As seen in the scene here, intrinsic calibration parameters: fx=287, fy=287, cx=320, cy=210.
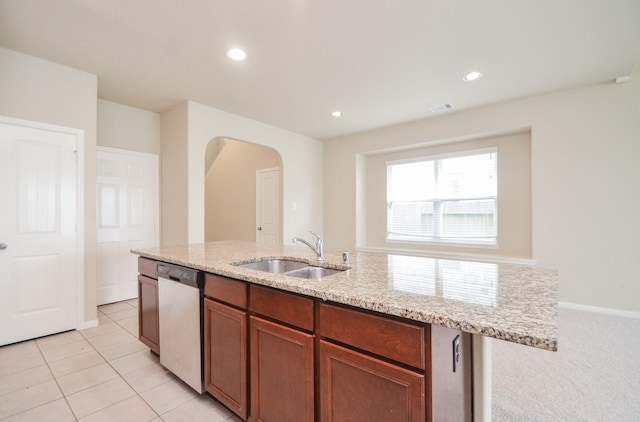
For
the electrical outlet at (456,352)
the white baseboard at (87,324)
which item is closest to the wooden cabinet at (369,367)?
the electrical outlet at (456,352)

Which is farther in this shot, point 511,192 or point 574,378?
point 511,192

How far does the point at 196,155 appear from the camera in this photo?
3906mm

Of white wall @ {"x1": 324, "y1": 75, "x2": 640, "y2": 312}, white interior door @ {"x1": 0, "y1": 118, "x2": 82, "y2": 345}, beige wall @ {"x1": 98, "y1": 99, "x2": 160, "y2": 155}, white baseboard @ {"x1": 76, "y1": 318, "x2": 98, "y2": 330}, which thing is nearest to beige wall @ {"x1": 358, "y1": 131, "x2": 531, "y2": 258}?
white wall @ {"x1": 324, "y1": 75, "x2": 640, "y2": 312}

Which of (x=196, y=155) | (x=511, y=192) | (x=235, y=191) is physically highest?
(x=196, y=155)

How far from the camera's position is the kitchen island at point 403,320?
93 centimetres

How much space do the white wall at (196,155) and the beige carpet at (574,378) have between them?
3.65m

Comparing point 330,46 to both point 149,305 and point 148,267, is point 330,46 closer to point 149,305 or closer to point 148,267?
point 148,267

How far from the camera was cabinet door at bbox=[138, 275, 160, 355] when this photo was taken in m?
2.29

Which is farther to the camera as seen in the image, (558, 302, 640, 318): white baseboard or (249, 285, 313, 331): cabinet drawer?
(558, 302, 640, 318): white baseboard

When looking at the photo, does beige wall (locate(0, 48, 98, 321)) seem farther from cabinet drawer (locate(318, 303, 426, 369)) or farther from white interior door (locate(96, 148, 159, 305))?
cabinet drawer (locate(318, 303, 426, 369))

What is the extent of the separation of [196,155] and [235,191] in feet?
8.32

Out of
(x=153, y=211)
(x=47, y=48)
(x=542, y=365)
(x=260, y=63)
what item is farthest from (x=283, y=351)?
(x=153, y=211)

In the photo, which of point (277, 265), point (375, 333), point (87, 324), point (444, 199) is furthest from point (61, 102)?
point (444, 199)

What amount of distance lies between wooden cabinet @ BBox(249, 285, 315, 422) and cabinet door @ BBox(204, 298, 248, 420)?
80mm
